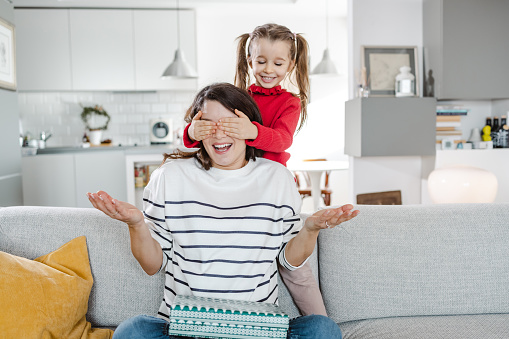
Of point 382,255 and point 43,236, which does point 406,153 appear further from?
point 43,236

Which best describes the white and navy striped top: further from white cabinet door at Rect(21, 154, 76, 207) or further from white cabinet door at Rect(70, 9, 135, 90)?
white cabinet door at Rect(70, 9, 135, 90)

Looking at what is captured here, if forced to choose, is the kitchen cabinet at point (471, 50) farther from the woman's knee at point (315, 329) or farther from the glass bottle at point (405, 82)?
the woman's knee at point (315, 329)

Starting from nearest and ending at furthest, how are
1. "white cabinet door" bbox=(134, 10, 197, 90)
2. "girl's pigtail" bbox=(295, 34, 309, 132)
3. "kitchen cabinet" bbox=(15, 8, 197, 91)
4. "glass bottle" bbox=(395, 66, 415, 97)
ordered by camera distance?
"girl's pigtail" bbox=(295, 34, 309, 132)
"glass bottle" bbox=(395, 66, 415, 97)
"kitchen cabinet" bbox=(15, 8, 197, 91)
"white cabinet door" bbox=(134, 10, 197, 90)

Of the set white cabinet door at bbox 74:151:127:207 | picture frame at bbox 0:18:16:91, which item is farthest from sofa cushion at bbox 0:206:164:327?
white cabinet door at bbox 74:151:127:207

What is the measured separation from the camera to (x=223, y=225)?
1.35 meters

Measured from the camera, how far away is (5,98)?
3.21 metres

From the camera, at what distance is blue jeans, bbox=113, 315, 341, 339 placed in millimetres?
1214

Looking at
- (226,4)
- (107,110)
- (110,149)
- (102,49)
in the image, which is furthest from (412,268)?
(107,110)

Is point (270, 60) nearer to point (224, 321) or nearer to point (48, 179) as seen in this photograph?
point (224, 321)

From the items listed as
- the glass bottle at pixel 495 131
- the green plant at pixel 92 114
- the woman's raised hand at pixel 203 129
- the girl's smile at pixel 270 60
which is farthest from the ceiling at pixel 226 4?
the woman's raised hand at pixel 203 129

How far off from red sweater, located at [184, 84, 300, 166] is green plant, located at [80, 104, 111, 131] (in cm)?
427

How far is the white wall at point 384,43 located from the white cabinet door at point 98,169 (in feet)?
7.97

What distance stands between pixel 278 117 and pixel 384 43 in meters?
2.51

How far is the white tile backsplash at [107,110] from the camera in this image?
5.63 m
